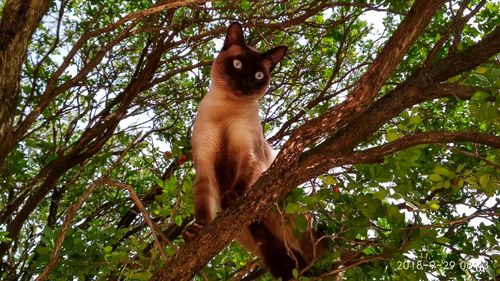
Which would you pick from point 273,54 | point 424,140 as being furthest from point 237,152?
point 424,140

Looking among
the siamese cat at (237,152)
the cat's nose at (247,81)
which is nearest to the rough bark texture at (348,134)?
the siamese cat at (237,152)

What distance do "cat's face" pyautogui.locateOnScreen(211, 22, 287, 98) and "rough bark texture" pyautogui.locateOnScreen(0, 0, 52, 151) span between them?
160 cm

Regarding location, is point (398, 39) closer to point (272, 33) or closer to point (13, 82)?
point (13, 82)

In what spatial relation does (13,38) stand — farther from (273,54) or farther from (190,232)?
(273,54)

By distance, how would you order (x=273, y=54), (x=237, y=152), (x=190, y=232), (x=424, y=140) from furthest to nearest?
(x=273, y=54)
(x=237, y=152)
(x=190, y=232)
(x=424, y=140)

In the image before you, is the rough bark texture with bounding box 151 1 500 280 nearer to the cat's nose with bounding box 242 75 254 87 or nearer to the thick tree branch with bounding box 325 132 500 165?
the thick tree branch with bounding box 325 132 500 165

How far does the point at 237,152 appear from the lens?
4121 mm

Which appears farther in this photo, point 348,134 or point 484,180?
point 348,134

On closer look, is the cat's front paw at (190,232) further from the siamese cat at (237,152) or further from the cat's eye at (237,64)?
the cat's eye at (237,64)

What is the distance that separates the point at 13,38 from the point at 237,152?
1889mm

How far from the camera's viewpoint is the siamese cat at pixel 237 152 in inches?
152

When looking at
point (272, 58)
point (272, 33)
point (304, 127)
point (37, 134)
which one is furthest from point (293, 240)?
point (37, 134)

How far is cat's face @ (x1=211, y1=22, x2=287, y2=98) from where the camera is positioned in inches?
179

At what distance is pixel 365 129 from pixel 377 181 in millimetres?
300
